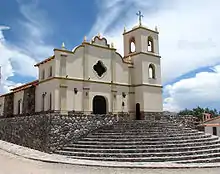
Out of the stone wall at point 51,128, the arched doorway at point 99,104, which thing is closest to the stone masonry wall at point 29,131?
the stone wall at point 51,128

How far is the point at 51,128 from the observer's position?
1288cm

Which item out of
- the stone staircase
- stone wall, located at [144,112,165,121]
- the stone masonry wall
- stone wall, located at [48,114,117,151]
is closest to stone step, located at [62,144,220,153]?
the stone staircase

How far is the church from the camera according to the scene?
18234 millimetres

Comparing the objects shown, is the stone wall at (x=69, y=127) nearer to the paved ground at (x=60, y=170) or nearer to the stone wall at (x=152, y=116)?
the paved ground at (x=60, y=170)

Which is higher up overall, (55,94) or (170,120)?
(55,94)

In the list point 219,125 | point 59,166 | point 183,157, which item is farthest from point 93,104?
point 219,125

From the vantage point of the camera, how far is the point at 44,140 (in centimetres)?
1284

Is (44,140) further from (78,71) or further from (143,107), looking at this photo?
(143,107)

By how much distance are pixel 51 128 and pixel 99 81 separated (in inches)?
310

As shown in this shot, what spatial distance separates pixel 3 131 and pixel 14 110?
21.1ft

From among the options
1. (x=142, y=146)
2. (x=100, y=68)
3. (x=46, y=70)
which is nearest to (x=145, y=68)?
(x=100, y=68)

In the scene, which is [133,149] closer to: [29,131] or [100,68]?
[29,131]

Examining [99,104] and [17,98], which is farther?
[17,98]

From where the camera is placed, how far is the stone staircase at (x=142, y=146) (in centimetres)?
1143
